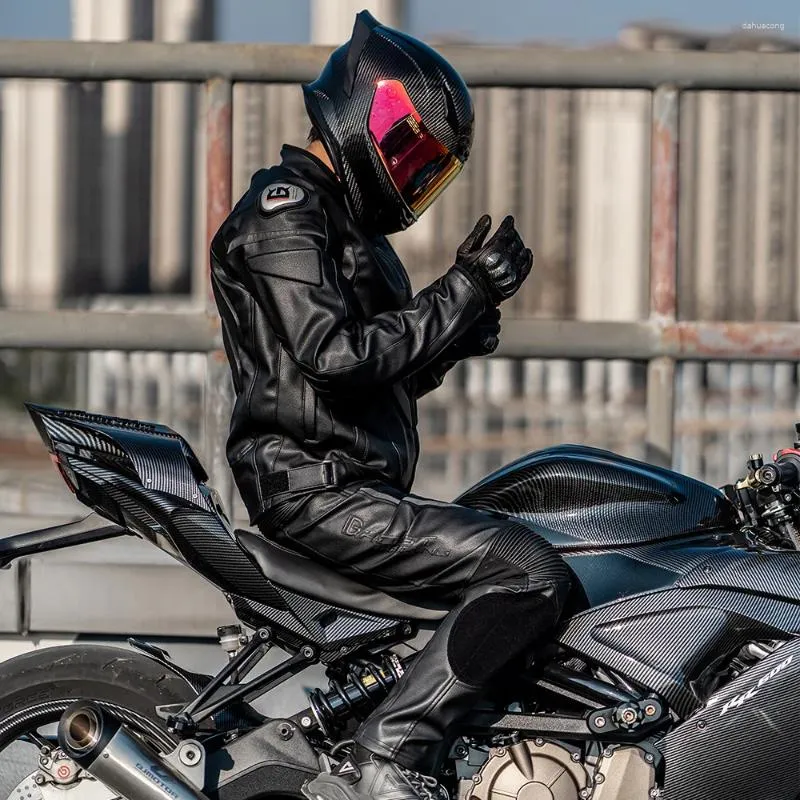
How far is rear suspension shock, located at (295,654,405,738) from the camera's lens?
3.62 metres

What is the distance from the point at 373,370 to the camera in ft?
11.3

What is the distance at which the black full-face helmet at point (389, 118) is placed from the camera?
3.60 meters

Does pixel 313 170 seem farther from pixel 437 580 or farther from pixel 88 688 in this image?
pixel 88 688

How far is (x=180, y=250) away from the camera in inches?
205

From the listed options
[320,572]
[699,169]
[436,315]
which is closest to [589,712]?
[320,572]

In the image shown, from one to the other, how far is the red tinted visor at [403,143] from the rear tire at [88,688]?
51.5 inches

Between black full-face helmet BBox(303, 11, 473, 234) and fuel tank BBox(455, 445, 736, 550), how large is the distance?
73cm

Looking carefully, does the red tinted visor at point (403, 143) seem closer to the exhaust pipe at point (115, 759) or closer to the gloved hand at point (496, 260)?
the gloved hand at point (496, 260)

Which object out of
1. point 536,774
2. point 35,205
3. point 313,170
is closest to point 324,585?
point 536,774

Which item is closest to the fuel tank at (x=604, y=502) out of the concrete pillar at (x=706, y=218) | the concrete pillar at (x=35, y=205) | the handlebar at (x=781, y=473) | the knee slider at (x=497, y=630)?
the handlebar at (x=781, y=473)

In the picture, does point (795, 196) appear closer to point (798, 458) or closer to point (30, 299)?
point (798, 458)

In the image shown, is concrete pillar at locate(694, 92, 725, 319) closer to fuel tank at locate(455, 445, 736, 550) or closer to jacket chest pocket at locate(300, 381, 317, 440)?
fuel tank at locate(455, 445, 736, 550)

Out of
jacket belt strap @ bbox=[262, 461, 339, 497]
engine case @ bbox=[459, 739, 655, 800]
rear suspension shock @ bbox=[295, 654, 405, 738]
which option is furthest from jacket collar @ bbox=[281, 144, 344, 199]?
engine case @ bbox=[459, 739, 655, 800]

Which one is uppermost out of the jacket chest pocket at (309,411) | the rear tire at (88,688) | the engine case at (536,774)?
the jacket chest pocket at (309,411)
